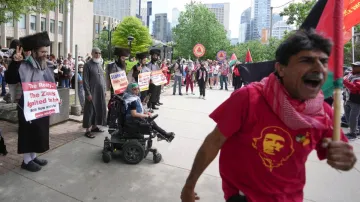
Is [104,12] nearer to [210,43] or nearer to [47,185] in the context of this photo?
[210,43]

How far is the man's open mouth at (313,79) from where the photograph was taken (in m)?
1.62

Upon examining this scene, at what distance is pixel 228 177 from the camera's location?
6.23 feet

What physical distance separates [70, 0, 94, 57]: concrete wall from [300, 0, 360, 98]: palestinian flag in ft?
170

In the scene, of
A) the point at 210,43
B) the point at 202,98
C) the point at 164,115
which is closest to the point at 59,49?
the point at 210,43

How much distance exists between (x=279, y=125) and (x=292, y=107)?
0.13m

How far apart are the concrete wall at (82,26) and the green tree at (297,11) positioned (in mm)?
39983

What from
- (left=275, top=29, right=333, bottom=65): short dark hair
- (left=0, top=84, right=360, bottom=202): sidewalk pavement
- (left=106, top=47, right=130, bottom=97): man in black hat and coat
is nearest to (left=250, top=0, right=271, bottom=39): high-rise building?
(left=106, top=47, right=130, bottom=97): man in black hat and coat

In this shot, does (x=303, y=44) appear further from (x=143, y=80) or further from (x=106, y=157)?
(x=143, y=80)

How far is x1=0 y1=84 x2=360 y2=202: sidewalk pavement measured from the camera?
3.83m

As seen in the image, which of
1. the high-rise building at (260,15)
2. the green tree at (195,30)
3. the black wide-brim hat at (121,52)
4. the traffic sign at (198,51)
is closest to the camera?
the black wide-brim hat at (121,52)

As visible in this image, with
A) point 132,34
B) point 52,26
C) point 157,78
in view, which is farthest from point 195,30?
point 157,78

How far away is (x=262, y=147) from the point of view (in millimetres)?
1718

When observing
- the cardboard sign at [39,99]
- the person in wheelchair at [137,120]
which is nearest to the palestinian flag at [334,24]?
the person in wheelchair at [137,120]

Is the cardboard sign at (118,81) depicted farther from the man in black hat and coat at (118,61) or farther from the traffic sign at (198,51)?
the traffic sign at (198,51)
